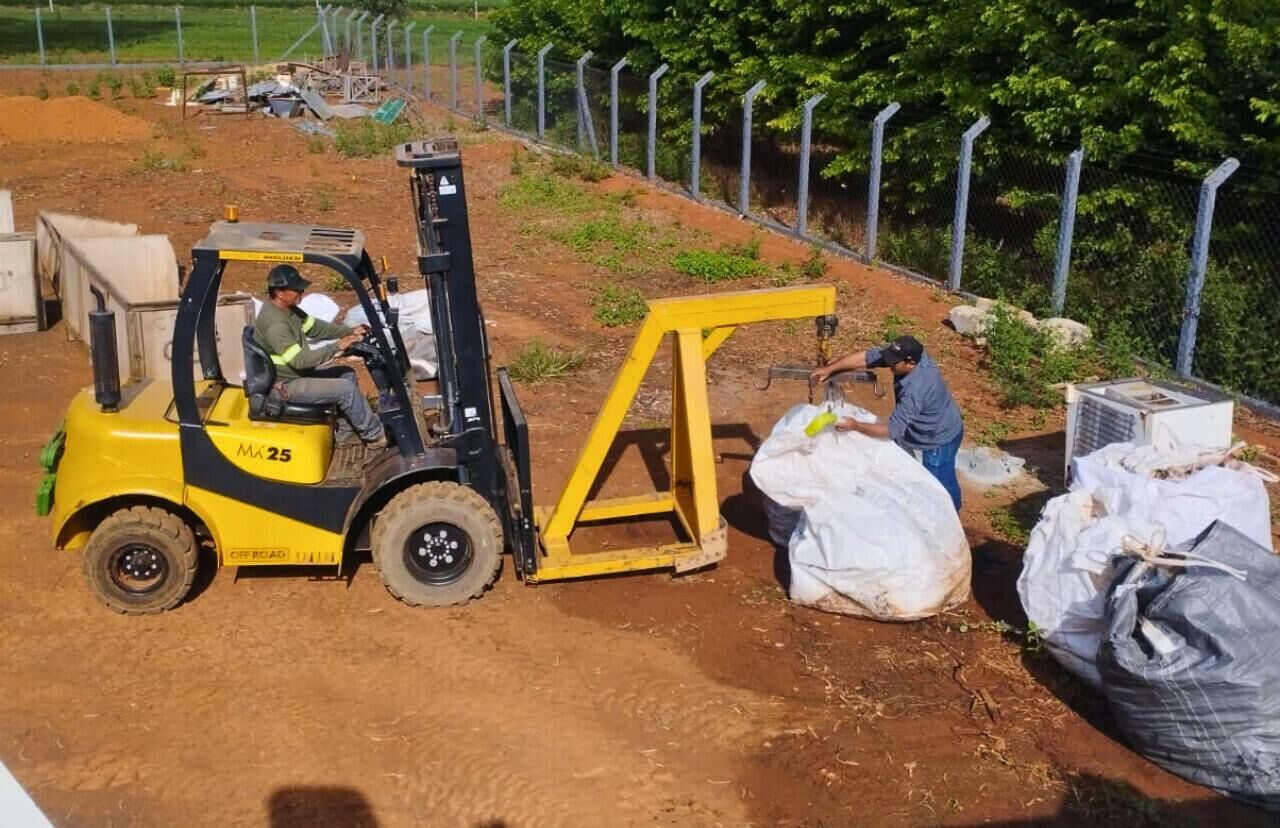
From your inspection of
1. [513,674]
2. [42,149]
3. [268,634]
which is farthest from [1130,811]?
[42,149]

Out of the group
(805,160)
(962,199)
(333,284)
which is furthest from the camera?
(805,160)

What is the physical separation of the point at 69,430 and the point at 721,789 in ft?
13.2

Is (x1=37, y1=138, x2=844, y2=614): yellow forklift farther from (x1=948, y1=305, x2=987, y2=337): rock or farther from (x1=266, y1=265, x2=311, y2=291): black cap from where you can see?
(x1=948, y1=305, x2=987, y2=337): rock

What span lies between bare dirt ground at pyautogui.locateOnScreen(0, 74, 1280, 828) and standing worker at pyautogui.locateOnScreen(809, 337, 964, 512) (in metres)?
0.76

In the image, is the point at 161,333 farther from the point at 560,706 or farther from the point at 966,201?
the point at 966,201

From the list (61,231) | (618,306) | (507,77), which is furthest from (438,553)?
(507,77)

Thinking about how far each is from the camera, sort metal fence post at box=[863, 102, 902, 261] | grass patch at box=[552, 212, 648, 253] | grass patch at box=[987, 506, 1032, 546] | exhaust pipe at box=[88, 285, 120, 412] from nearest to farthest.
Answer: exhaust pipe at box=[88, 285, 120, 412], grass patch at box=[987, 506, 1032, 546], metal fence post at box=[863, 102, 902, 261], grass patch at box=[552, 212, 648, 253]

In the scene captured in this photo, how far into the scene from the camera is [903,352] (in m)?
7.63

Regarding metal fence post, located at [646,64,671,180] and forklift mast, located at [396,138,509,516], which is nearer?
forklift mast, located at [396,138,509,516]

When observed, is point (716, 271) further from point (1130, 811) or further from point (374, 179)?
point (1130, 811)

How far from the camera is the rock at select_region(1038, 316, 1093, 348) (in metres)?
11.9

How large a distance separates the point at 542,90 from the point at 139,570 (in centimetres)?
1911

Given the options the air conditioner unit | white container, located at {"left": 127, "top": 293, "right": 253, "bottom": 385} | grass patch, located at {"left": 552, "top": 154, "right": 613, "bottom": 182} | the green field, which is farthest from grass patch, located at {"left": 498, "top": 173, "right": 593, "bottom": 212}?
the green field

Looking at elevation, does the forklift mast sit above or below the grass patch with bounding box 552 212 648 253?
above
